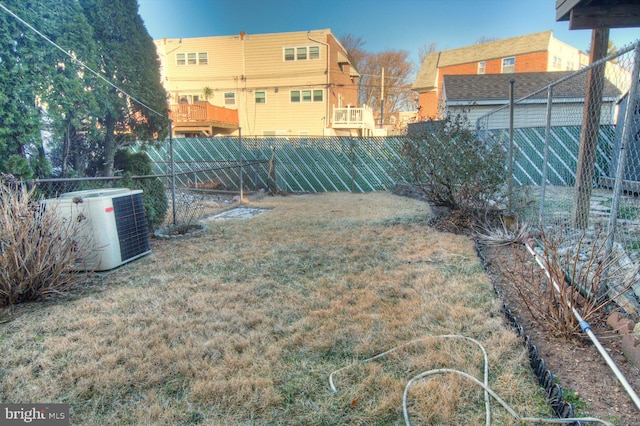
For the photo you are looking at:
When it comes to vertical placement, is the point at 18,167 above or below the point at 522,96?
below

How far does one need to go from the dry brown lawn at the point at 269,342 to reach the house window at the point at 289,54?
681 inches

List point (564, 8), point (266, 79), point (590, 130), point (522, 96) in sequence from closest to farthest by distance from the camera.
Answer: point (564, 8) < point (590, 130) < point (522, 96) < point (266, 79)

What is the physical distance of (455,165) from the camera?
5.30m

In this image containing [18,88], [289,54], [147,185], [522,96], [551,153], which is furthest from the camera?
[289,54]

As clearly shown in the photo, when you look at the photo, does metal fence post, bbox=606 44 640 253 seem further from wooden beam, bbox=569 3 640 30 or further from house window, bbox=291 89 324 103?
house window, bbox=291 89 324 103

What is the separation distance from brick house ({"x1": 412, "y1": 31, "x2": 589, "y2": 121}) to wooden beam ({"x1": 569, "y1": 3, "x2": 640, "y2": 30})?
1758 cm

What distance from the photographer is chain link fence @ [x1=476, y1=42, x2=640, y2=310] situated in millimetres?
2621

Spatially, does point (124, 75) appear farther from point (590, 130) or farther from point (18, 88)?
point (590, 130)

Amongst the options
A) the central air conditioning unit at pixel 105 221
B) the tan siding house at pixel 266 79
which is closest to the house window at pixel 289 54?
the tan siding house at pixel 266 79

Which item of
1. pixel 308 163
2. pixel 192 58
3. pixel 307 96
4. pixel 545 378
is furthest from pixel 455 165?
pixel 192 58

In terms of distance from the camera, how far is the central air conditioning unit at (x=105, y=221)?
3604 mm

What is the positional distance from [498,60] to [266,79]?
15322 millimetres

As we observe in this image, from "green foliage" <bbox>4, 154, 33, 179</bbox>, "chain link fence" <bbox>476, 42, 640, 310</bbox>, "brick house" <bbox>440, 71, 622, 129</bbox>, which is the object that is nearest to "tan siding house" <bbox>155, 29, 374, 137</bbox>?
"brick house" <bbox>440, 71, 622, 129</bbox>

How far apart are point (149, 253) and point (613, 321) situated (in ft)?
15.8
